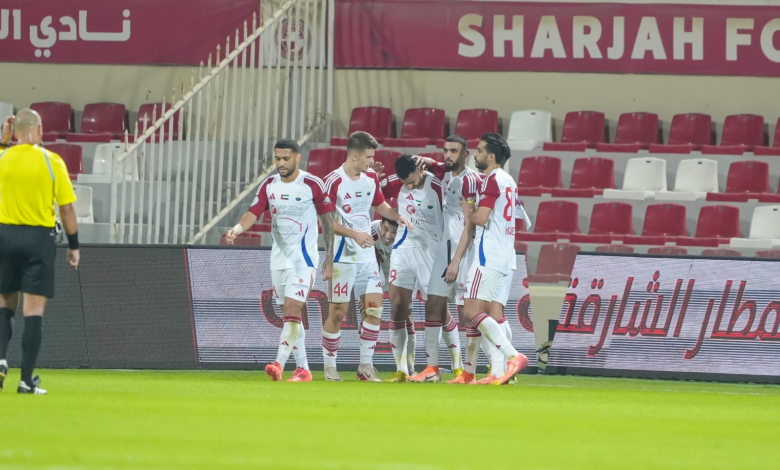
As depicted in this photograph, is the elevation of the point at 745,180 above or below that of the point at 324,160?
below

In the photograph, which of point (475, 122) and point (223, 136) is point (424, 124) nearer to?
point (475, 122)

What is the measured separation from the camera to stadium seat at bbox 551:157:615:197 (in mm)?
17875

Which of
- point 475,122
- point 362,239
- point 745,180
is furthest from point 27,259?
point 745,180

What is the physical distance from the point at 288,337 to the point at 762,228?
8.12m

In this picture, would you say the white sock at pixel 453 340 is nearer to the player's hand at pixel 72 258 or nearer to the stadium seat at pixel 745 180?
the player's hand at pixel 72 258

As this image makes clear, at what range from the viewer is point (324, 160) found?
18453mm

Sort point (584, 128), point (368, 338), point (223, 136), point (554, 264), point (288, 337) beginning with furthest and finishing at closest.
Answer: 1. point (584, 128)
2. point (223, 136)
3. point (554, 264)
4. point (368, 338)
5. point (288, 337)

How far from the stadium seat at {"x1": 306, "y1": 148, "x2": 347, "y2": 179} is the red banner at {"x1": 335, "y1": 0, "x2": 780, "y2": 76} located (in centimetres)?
240

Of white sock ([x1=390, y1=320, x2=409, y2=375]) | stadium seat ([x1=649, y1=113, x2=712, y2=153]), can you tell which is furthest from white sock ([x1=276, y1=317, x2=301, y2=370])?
stadium seat ([x1=649, y1=113, x2=712, y2=153])

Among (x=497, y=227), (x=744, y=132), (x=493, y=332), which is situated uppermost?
(x=744, y=132)

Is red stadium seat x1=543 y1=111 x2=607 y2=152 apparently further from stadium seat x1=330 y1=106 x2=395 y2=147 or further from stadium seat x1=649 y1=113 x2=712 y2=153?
stadium seat x1=330 y1=106 x2=395 y2=147

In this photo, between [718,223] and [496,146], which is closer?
[496,146]

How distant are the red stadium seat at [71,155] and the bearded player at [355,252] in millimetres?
8801

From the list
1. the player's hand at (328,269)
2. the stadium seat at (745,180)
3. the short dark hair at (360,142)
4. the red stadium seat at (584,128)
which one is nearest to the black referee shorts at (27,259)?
the player's hand at (328,269)
